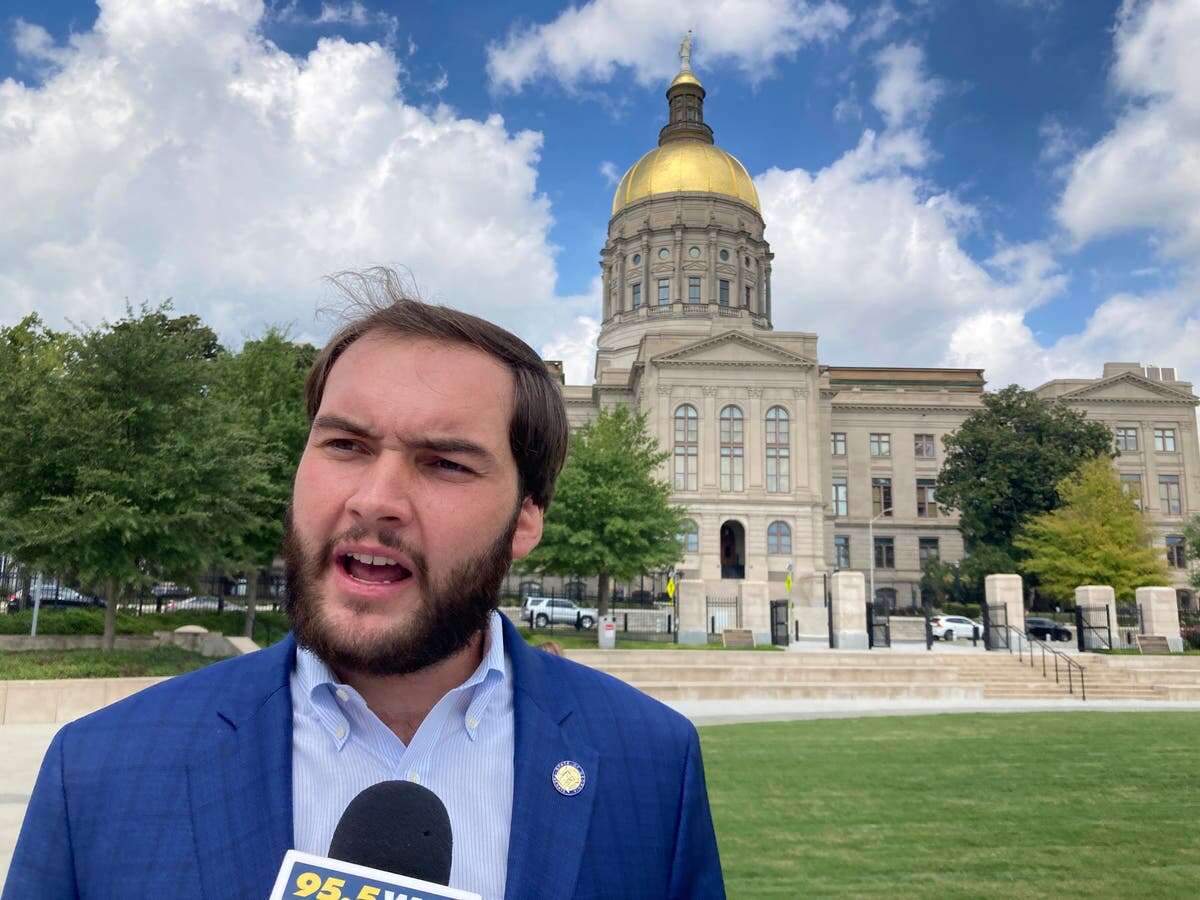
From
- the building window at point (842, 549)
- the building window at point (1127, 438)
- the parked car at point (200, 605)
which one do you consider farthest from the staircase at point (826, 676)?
the building window at point (1127, 438)

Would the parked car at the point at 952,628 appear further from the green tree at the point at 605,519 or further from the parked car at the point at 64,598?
the parked car at the point at 64,598

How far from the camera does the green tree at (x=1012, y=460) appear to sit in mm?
54688

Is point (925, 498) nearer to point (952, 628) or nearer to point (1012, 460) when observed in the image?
point (1012, 460)

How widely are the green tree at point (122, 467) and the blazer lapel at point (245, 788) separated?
15984mm

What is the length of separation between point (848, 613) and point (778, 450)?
2816cm

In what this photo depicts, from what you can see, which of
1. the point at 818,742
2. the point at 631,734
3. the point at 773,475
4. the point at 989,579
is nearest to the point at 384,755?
the point at 631,734

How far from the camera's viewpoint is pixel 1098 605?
32281mm

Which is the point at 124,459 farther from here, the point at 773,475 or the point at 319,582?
the point at 773,475

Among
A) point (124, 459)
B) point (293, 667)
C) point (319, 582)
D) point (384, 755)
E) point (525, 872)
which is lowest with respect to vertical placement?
point (525, 872)

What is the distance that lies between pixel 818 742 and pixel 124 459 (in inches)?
523

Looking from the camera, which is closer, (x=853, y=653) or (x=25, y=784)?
(x=25, y=784)

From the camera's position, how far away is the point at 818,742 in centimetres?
1351

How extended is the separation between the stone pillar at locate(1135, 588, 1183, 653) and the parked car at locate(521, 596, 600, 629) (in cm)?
1986

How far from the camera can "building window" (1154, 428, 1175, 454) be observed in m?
69.6
